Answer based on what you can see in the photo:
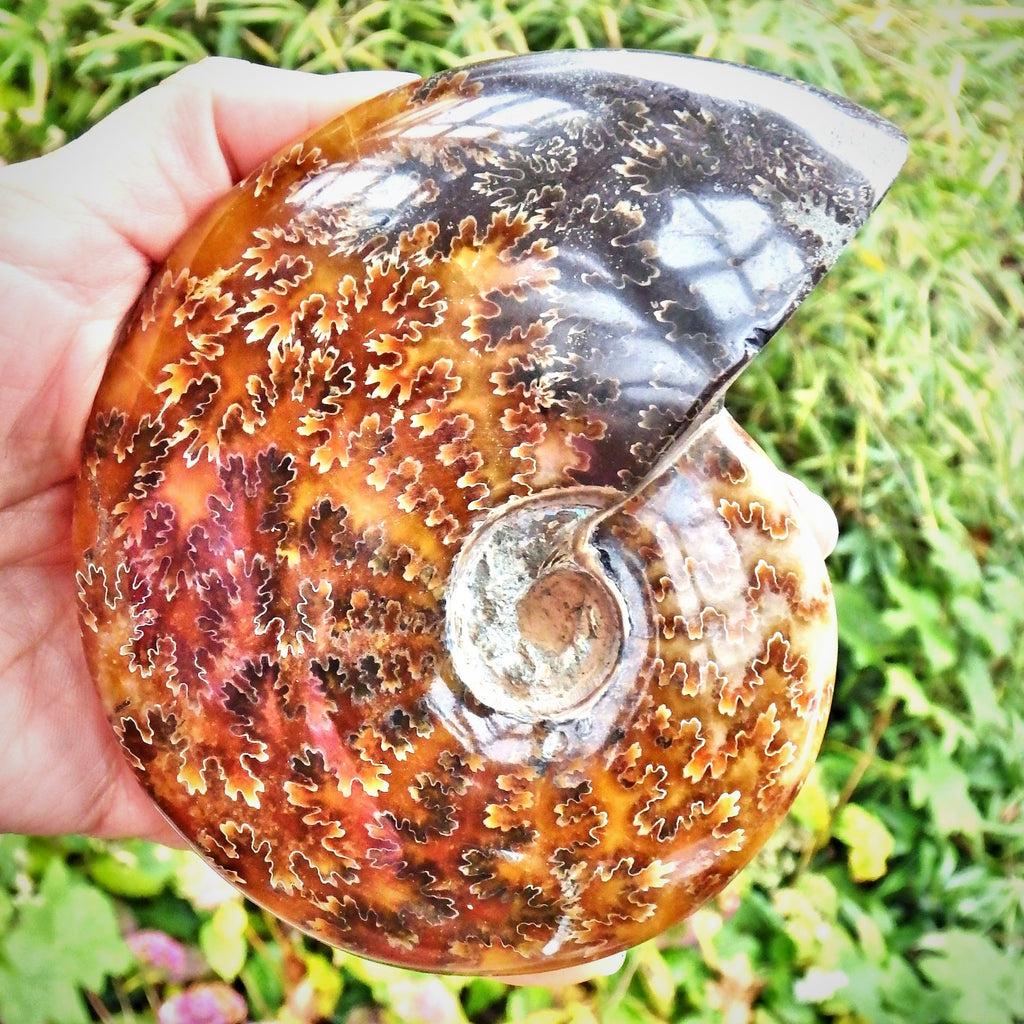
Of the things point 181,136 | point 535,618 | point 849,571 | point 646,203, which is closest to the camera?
point 646,203

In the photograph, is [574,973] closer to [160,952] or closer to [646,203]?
[160,952]

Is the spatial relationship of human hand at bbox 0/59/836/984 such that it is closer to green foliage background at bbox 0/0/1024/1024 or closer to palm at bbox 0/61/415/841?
palm at bbox 0/61/415/841

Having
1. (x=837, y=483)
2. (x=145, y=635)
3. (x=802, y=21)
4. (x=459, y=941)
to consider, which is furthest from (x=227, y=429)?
(x=802, y=21)

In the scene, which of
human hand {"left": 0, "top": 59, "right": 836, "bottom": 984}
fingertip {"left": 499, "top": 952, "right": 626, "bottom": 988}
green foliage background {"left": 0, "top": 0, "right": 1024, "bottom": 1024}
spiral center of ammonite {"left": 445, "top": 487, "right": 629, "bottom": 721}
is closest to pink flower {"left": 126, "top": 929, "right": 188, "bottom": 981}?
green foliage background {"left": 0, "top": 0, "right": 1024, "bottom": 1024}

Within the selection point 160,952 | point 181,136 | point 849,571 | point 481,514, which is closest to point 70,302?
point 181,136

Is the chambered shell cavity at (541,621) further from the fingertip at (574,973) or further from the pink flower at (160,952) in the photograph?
the pink flower at (160,952)

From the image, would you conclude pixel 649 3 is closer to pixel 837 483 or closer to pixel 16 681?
pixel 837 483
